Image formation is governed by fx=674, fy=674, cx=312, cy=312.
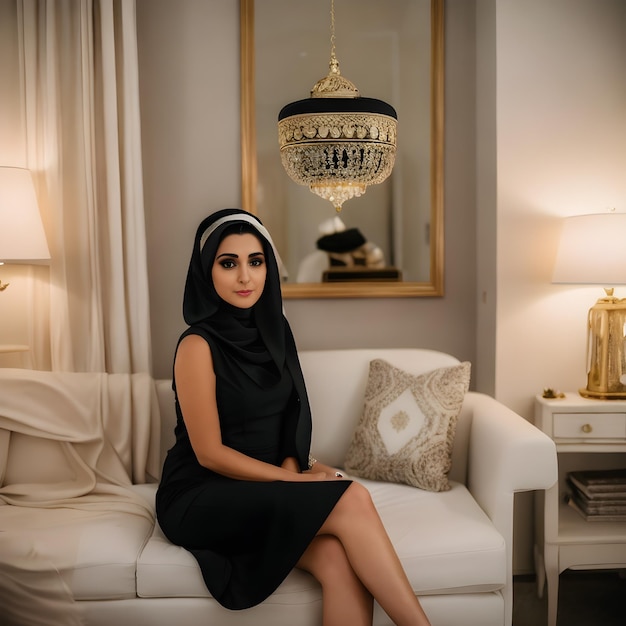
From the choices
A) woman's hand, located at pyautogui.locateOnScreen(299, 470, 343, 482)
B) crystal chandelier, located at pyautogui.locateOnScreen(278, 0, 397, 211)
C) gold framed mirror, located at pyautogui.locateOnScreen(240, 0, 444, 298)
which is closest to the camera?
crystal chandelier, located at pyautogui.locateOnScreen(278, 0, 397, 211)

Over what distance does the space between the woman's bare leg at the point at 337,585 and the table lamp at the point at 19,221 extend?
1460 mm

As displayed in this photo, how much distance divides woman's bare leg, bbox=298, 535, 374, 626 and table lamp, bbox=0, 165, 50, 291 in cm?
146

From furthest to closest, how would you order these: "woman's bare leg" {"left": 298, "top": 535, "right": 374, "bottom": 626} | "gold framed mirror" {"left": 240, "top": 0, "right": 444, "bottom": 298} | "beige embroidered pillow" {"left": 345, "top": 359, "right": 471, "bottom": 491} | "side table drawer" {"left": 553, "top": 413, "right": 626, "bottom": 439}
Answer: "gold framed mirror" {"left": 240, "top": 0, "right": 444, "bottom": 298} → "side table drawer" {"left": 553, "top": 413, "right": 626, "bottom": 439} → "beige embroidered pillow" {"left": 345, "top": 359, "right": 471, "bottom": 491} → "woman's bare leg" {"left": 298, "top": 535, "right": 374, "bottom": 626}

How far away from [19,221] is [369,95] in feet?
5.05

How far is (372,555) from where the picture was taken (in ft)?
5.67

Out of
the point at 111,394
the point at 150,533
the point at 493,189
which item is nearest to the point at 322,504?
the point at 150,533

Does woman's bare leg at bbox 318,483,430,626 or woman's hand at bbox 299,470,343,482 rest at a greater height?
woman's hand at bbox 299,470,343,482

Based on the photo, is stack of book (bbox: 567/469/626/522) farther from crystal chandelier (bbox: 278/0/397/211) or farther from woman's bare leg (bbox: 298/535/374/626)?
crystal chandelier (bbox: 278/0/397/211)

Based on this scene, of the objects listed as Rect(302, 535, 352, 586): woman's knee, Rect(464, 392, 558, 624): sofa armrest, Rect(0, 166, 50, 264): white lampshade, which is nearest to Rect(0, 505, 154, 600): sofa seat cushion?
Rect(302, 535, 352, 586): woman's knee

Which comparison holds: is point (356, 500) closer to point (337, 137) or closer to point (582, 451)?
point (337, 137)

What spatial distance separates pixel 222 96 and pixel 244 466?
1721 mm

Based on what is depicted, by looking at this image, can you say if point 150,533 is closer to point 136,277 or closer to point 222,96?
point 136,277

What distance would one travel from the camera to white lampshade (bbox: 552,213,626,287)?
2408mm

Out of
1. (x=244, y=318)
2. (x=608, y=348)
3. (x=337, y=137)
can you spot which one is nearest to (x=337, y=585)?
(x=244, y=318)
